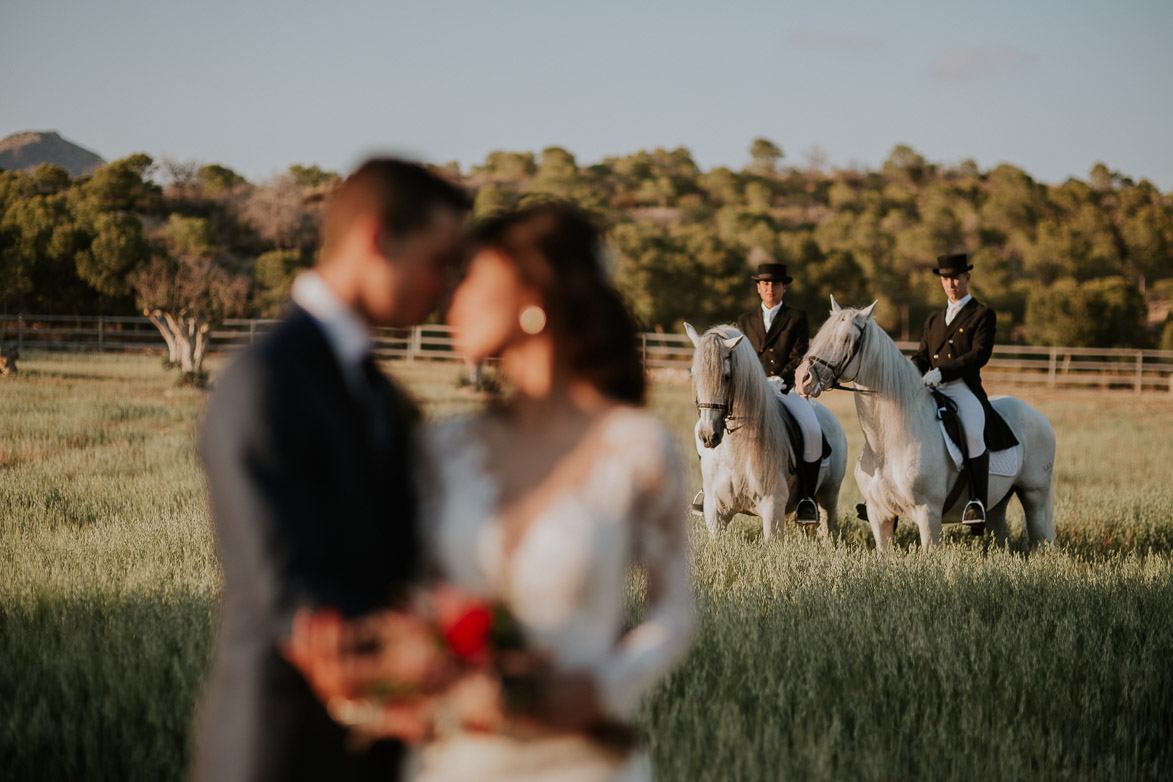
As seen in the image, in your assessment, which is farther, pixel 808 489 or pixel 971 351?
pixel 808 489

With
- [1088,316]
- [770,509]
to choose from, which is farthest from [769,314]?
[1088,316]

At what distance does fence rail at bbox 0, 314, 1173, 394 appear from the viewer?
107ft

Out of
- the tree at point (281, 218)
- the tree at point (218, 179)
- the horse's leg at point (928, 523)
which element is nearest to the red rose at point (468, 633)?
the horse's leg at point (928, 523)

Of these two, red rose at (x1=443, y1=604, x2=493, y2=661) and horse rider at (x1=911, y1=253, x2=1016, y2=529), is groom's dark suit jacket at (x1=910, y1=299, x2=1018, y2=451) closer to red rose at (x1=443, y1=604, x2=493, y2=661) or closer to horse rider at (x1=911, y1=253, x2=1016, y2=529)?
horse rider at (x1=911, y1=253, x2=1016, y2=529)

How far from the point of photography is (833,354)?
21.4 ft

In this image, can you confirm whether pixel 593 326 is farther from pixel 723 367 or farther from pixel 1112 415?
pixel 1112 415

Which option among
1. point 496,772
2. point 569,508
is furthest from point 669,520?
point 496,772

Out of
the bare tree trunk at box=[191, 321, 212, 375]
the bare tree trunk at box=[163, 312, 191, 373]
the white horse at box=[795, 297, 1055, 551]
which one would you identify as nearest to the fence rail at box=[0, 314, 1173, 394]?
the bare tree trunk at box=[163, 312, 191, 373]

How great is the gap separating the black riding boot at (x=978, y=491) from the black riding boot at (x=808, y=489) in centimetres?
127

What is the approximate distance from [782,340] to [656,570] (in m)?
6.57

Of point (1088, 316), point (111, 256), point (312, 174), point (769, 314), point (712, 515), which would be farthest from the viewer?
point (312, 174)

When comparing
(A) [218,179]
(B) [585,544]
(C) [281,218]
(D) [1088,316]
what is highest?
(A) [218,179]

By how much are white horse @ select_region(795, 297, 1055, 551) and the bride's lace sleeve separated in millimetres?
4838

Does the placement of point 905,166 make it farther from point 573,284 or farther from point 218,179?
point 573,284
